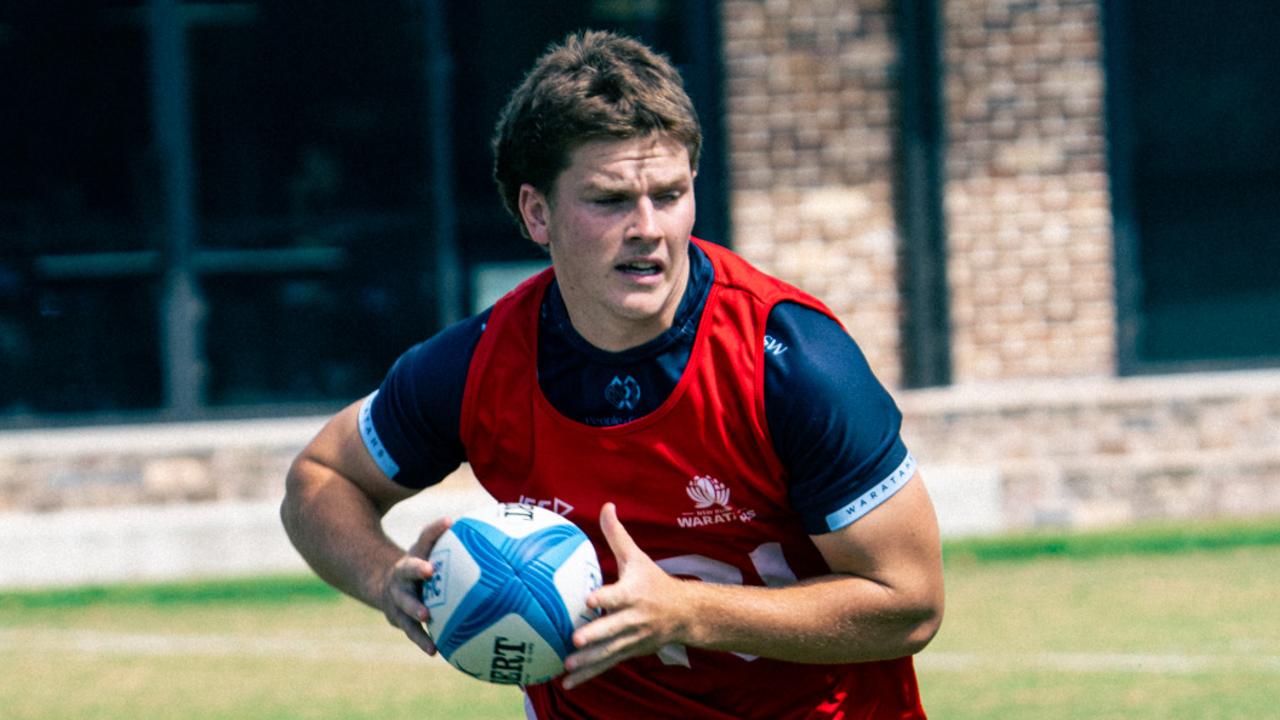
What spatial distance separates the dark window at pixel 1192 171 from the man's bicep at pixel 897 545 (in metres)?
8.07

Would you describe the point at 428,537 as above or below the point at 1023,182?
below

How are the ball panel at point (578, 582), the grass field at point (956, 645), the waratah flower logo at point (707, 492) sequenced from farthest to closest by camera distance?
the grass field at point (956, 645) < the waratah flower logo at point (707, 492) < the ball panel at point (578, 582)

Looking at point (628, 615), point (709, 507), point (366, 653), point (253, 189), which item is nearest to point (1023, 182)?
point (253, 189)

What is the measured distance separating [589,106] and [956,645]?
486 centimetres

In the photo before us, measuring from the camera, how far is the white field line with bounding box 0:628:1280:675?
7.66m

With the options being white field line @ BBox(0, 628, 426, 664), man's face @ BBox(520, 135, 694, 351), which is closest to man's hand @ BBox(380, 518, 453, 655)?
man's face @ BBox(520, 135, 694, 351)

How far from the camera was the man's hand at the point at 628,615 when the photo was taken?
12.2 feet

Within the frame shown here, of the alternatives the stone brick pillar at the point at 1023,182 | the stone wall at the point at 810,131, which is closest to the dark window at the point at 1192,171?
the stone brick pillar at the point at 1023,182

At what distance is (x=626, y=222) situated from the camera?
4.04 metres

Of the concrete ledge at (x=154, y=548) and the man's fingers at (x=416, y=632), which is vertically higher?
the man's fingers at (x=416, y=632)

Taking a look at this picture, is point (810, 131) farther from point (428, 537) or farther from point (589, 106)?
point (428, 537)

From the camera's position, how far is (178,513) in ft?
36.3

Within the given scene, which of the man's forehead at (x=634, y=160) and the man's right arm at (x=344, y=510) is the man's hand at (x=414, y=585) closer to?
the man's right arm at (x=344, y=510)

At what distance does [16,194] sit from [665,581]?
8.81 meters
